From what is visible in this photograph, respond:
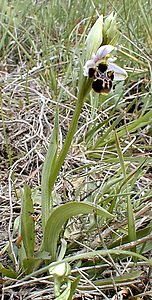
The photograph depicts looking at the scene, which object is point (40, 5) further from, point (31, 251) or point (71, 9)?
point (31, 251)

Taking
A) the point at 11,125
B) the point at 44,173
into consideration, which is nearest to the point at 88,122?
the point at 11,125

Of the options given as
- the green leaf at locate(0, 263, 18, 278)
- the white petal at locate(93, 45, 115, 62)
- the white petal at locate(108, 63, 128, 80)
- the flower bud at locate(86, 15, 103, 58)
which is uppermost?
the flower bud at locate(86, 15, 103, 58)

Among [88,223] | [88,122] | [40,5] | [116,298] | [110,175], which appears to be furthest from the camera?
[40,5]

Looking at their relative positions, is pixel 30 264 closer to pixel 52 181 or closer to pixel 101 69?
pixel 52 181

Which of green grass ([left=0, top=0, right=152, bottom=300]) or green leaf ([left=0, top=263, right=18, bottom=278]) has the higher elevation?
green grass ([left=0, top=0, right=152, bottom=300])

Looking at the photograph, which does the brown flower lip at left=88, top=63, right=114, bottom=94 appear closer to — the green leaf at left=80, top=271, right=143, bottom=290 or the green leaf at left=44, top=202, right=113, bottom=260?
the green leaf at left=44, top=202, right=113, bottom=260

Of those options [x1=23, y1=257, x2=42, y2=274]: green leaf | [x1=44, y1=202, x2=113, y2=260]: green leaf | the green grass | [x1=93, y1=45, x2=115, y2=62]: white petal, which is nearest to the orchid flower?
[x1=93, y1=45, x2=115, y2=62]: white petal
